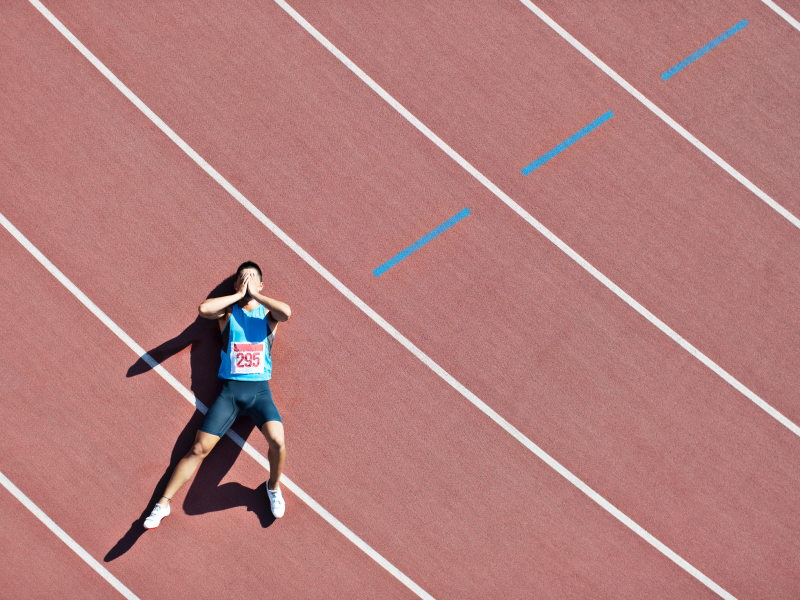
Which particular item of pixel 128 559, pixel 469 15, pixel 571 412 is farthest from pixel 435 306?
pixel 128 559

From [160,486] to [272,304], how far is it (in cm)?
247

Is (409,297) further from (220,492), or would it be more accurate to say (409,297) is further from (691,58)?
(691,58)

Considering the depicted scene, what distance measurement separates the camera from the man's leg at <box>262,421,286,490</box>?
Result: 541cm

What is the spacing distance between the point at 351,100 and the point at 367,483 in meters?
4.39

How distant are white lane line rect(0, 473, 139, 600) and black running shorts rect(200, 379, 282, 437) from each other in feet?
6.45

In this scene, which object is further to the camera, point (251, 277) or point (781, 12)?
point (781, 12)

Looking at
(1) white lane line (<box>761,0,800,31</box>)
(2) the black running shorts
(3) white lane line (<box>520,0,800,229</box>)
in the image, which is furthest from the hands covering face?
(1) white lane line (<box>761,0,800,31</box>)

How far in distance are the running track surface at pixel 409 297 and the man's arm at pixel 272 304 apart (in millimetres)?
408

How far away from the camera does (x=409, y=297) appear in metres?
5.91

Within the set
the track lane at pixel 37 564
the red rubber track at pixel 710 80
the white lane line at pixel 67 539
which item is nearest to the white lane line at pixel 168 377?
the white lane line at pixel 67 539

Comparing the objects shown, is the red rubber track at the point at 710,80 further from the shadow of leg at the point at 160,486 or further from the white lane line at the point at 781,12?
the shadow of leg at the point at 160,486

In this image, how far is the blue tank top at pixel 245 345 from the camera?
5.52 m

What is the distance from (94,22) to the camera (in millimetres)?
5926

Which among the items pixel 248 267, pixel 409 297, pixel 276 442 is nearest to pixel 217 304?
pixel 248 267
